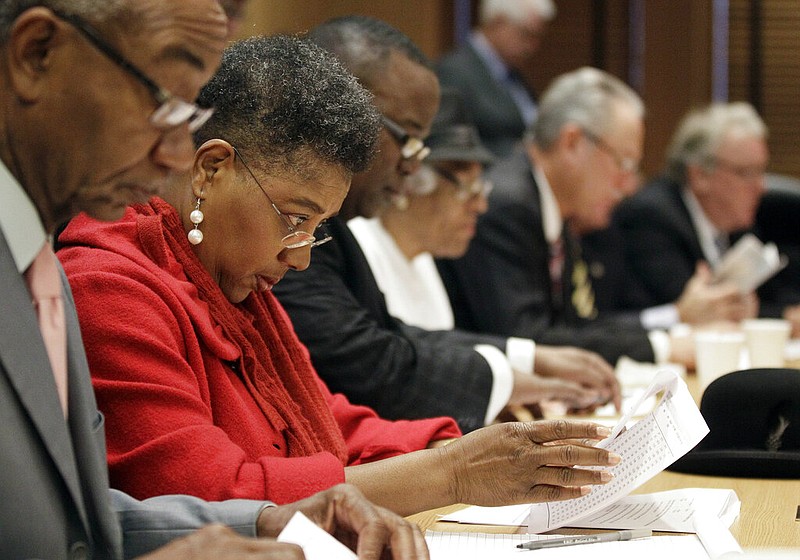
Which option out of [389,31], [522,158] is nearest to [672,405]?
[389,31]

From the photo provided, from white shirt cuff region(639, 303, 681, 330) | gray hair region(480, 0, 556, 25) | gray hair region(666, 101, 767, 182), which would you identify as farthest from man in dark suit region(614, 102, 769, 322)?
gray hair region(480, 0, 556, 25)

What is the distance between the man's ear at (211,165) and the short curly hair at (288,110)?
24 millimetres

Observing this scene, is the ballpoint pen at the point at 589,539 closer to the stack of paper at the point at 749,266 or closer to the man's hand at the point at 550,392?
the man's hand at the point at 550,392

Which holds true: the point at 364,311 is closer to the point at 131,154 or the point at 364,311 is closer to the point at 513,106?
the point at 131,154

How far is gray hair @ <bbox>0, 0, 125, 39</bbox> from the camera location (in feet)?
3.71

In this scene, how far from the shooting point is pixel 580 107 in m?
4.26

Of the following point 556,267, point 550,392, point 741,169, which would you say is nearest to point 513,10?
point 741,169

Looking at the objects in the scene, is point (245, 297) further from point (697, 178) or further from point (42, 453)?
point (697, 178)

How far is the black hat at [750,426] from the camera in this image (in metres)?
1.99

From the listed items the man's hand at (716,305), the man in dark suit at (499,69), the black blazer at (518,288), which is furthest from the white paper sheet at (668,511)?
the man in dark suit at (499,69)

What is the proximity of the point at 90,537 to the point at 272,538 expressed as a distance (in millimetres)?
209

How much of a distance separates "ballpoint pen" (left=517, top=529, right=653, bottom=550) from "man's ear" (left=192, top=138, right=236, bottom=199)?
684 mm

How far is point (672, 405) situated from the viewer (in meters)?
1.62

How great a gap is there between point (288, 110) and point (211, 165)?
0.46 feet
